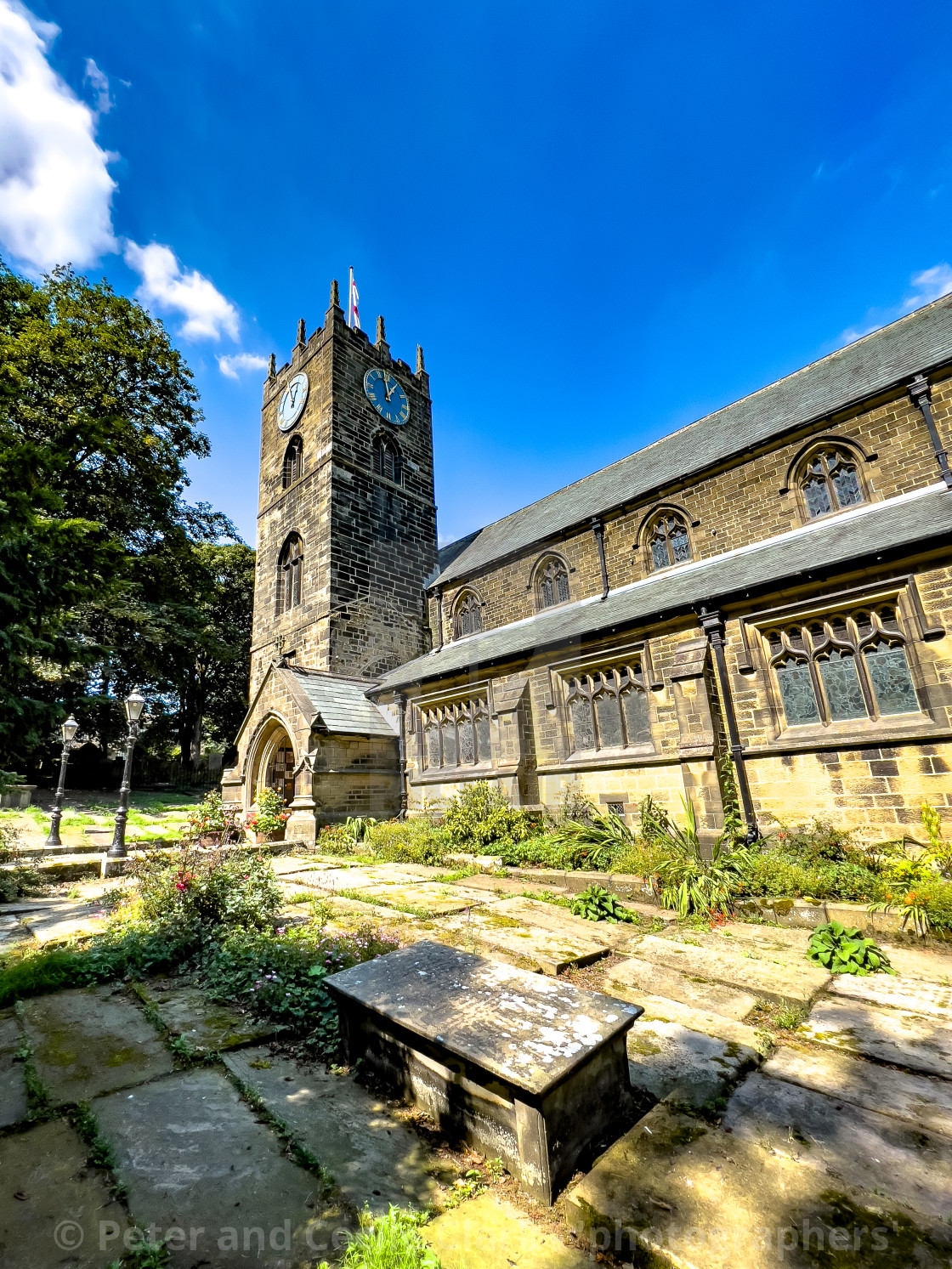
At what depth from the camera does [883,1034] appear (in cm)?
331

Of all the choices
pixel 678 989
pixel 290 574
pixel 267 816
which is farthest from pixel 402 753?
pixel 678 989

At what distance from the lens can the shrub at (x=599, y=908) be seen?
6.19 meters

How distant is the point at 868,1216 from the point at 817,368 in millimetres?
16339

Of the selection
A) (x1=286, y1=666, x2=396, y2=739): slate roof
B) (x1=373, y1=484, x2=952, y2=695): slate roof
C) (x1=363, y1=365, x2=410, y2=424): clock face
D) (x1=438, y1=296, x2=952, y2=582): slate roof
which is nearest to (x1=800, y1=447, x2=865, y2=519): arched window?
(x1=373, y1=484, x2=952, y2=695): slate roof

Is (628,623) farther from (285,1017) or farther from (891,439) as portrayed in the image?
(285,1017)

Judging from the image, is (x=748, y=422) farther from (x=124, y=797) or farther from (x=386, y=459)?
(x=124, y=797)

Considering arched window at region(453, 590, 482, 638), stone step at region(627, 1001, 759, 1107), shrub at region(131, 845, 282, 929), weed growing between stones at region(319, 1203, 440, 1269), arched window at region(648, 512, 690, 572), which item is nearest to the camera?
weed growing between stones at region(319, 1203, 440, 1269)

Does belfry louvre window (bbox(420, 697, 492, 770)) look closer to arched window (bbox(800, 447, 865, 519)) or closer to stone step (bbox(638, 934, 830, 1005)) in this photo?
stone step (bbox(638, 934, 830, 1005))

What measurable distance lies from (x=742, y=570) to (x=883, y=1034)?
8223 mm

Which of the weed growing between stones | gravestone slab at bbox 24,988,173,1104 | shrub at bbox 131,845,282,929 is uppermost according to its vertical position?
shrub at bbox 131,845,282,929

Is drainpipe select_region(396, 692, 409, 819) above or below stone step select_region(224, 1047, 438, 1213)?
above

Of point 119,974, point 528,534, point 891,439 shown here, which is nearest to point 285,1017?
point 119,974

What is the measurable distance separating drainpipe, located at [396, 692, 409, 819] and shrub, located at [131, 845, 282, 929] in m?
8.70

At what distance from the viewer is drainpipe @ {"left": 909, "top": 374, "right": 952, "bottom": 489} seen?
9211mm
